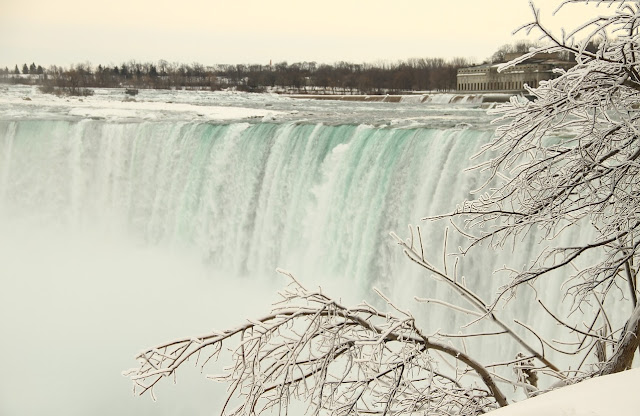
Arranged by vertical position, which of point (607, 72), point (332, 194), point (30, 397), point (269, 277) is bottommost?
point (30, 397)

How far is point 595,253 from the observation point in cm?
680

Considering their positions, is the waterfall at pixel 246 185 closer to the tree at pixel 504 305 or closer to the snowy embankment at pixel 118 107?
the snowy embankment at pixel 118 107

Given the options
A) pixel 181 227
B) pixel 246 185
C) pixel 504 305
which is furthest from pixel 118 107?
pixel 504 305

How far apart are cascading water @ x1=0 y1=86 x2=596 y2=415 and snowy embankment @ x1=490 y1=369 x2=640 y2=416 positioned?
21.3 ft

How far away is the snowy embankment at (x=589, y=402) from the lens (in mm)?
1789

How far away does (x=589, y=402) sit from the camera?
5.99 feet

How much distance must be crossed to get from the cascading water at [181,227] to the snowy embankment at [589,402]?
21.3ft

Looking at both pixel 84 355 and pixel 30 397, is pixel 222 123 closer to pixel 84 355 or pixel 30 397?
pixel 84 355

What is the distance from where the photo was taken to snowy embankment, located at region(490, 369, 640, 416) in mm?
1789

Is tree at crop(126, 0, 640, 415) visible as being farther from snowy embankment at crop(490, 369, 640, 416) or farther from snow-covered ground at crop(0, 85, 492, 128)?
snow-covered ground at crop(0, 85, 492, 128)

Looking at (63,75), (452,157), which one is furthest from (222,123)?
(63,75)

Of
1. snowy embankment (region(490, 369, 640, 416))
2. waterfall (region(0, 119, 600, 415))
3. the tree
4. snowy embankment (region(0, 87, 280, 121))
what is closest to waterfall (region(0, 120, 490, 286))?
waterfall (region(0, 119, 600, 415))

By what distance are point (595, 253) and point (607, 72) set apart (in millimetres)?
4502

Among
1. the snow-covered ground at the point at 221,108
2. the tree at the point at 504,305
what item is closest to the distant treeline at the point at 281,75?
the snow-covered ground at the point at 221,108
